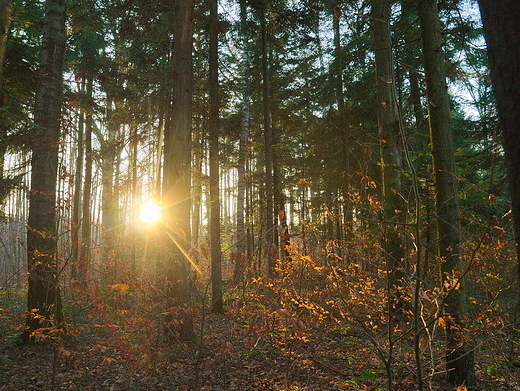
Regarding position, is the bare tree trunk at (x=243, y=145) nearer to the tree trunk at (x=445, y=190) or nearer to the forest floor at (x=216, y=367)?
the forest floor at (x=216, y=367)

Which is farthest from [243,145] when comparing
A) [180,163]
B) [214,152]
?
[180,163]

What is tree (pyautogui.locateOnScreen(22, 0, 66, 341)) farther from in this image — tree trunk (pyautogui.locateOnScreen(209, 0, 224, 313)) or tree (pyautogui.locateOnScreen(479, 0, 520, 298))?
tree (pyautogui.locateOnScreen(479, 0, 520, 298))

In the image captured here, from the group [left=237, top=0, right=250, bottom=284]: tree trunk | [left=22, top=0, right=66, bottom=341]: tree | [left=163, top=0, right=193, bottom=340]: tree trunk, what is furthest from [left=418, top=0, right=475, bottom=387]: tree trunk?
[left=237, top=0, right=250, bottom=284]: tree trunk

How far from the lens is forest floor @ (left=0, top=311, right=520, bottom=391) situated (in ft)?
14.4

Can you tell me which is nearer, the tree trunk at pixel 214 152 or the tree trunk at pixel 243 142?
the tree trunk at pixel 214 152

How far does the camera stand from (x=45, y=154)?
21.0 ft

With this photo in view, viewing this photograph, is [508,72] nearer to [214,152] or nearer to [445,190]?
[445,190]

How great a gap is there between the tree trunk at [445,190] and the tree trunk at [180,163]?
450cm

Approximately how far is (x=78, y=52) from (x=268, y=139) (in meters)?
11.1

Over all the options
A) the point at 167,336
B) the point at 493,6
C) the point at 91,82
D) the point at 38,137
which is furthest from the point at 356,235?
the point at 91,82

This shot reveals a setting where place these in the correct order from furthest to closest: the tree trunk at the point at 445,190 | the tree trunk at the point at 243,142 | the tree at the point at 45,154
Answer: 1. the tree trunk at the point at 243,142
2. the tree at the point at 45,154
3. the tree trunk at the point at 445,190

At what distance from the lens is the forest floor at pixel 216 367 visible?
438 centimetres

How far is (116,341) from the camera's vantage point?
6.77 meters

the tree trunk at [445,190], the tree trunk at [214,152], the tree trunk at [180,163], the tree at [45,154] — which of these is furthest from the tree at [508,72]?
the tree trunk at [214,152]
